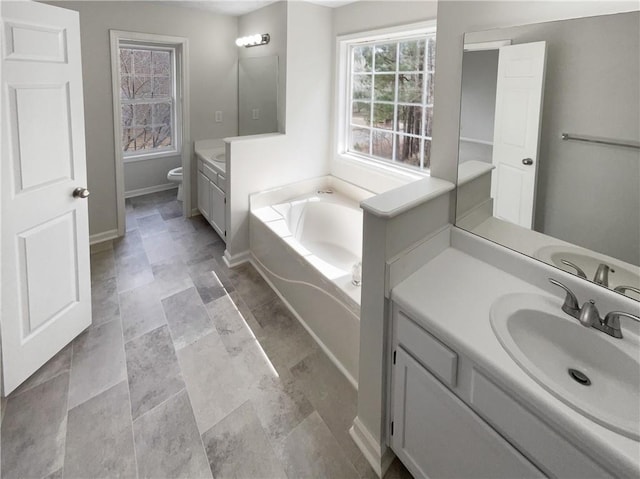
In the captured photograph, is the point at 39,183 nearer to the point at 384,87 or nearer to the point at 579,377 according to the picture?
the point at 579,377

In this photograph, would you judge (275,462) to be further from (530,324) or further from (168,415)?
(530,324)

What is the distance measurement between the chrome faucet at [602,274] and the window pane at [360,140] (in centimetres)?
249

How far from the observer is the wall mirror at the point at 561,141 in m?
1.14

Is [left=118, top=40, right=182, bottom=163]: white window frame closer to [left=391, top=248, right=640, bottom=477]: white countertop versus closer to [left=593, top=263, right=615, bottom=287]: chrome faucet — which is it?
[left=391, top=248, right=640, bottom=477]: white countertop

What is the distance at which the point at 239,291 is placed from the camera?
2.99 metres

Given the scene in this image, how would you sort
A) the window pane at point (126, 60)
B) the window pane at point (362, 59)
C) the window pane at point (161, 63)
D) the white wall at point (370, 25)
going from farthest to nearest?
the window pane at point (161, 63)
the window pane at point (126, 60)
the window pane at point (362, 59)
the white wall at point (370, 25)

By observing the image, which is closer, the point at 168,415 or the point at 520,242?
the point at 520,242

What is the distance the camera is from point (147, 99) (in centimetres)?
526

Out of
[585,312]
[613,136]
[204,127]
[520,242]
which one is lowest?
[585,312]

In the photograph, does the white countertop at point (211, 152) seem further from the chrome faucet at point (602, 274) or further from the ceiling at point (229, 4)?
the chrome faucet at point (602, 274)

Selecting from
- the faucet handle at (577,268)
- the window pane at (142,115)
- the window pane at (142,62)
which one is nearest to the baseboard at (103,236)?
the window pane at (142,115)

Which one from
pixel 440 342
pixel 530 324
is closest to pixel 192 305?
pixel 440 342

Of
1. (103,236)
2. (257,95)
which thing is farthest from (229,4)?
(103,236)

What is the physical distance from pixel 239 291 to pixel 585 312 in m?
2.34
